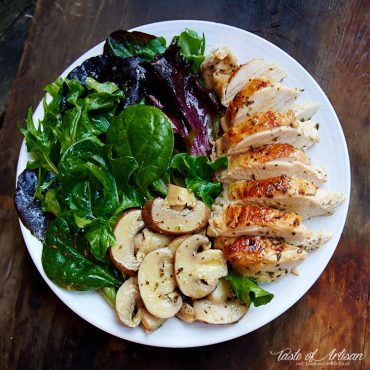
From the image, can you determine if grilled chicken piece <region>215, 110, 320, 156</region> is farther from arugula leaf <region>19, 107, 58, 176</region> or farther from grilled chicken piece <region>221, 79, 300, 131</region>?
arugula leaf <region>19, 107, 58, 176</region>

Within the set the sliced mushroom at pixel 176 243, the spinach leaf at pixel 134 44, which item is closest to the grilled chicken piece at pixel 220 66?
the spinach leaf at pixel 134 44

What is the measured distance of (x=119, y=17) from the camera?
129 inches

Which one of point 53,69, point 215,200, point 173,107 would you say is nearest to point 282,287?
point 215,200

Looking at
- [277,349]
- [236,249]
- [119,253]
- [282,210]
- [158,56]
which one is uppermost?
[158,56]

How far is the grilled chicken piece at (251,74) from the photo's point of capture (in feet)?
9.18

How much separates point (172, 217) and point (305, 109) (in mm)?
893

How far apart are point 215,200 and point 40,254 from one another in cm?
94

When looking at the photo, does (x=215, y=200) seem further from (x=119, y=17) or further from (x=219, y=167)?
(x=119, y=17)

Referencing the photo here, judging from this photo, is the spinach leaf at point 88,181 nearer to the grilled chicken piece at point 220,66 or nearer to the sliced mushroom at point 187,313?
the sliced mushroom at point 187,313

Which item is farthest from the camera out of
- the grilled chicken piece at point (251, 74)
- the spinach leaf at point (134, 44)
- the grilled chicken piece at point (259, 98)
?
the spinach leaf at point (134, 44)

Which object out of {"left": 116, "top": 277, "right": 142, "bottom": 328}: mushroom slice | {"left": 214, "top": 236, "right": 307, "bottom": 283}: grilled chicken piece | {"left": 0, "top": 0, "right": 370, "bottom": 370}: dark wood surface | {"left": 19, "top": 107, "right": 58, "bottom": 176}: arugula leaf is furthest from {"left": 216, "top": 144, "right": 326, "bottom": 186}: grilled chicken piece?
{"left": 19, "top": 107, "right": 58, "bottom": 176}: arugula leaf

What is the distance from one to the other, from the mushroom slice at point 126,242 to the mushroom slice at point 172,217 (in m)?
0.06

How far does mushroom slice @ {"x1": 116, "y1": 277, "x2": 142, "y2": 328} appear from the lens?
258cm

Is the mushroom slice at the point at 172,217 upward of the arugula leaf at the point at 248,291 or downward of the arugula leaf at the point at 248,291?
upward
